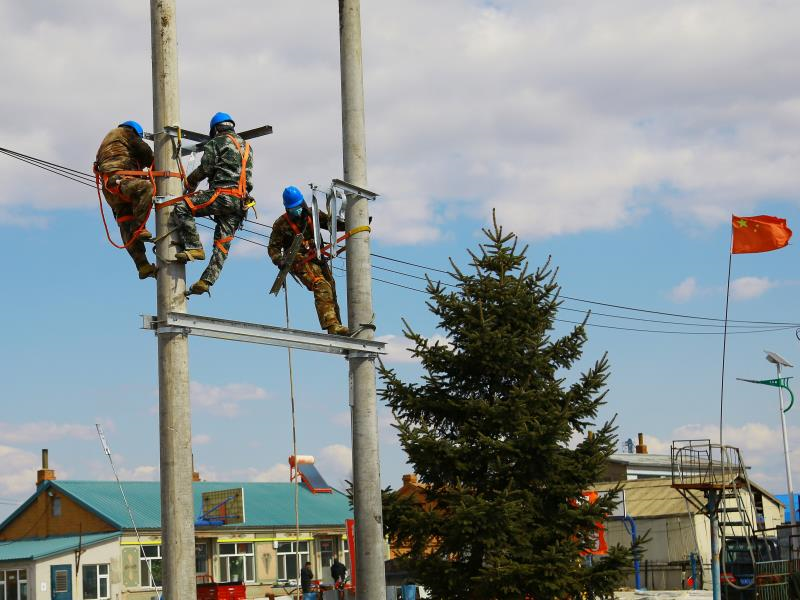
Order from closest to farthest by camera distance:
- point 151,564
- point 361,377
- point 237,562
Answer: point 361,377 → point 151,564 → point 237,562

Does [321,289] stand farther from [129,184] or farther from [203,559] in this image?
[203,559]

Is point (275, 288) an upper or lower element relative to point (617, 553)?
upper

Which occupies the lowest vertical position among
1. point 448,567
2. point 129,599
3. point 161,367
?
point 129,599

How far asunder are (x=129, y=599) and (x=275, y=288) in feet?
133

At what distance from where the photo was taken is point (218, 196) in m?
9.36

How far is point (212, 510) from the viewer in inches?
1999

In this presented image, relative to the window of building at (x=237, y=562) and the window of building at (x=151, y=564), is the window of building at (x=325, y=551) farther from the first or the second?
the window of building at (x=151, y=564)

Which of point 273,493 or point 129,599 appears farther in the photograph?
point 273,493

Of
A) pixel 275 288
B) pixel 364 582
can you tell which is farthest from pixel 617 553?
pixel 275 288

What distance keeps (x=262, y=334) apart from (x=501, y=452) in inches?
325

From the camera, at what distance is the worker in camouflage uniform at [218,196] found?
9.05 meters

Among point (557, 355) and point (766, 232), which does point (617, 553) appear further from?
point (766, 232)

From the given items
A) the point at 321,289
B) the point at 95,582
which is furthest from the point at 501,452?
the point at 95,582

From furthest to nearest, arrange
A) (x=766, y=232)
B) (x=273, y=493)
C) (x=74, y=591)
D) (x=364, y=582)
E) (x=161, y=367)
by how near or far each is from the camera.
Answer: (x=273, y=493), (x=74, y=591), (x=766, y=232), (x=364, y=582), (x=161, y=367)
